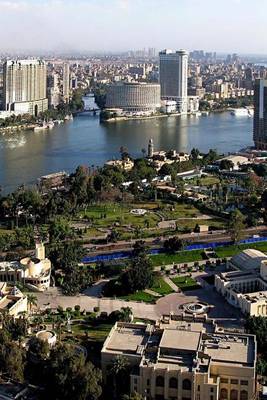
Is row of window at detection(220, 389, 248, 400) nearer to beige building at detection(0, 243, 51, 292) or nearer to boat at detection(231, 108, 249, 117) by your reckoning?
beige building at detection(0, 243, 51, 292)

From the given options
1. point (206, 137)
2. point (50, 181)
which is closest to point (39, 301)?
point (50, 181)

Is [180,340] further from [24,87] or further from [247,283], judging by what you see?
[24,87]

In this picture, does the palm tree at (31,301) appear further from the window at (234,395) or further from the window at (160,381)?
Answer: the window at (234,395)

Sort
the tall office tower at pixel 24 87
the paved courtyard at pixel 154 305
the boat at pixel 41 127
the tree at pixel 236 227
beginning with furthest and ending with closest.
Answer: the tall office tower at pixel 24 87
the boat at pixel 41 127
the tree at pixel 236 227
the paved courtyard at pixel 154 305

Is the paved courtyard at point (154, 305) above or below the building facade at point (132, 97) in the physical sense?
below

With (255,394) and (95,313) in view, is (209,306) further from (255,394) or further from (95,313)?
(255,394)

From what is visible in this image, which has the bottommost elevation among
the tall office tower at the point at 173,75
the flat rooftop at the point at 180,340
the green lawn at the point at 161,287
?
the green lawn at the point at 161,287

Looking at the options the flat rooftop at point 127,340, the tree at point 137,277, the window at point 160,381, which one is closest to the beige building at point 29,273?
the tree at point 137,277
